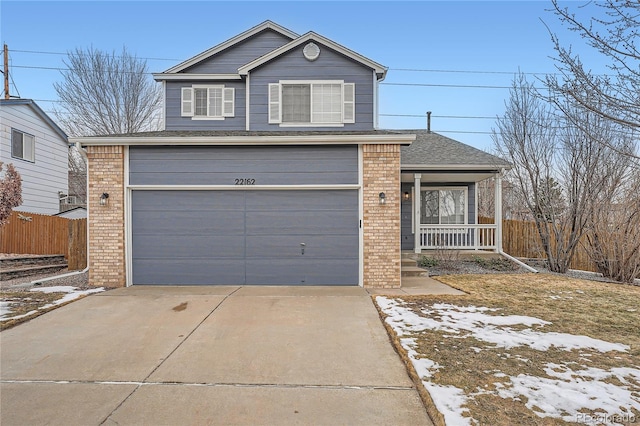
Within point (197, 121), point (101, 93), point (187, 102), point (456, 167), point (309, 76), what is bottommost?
point (456, 167)

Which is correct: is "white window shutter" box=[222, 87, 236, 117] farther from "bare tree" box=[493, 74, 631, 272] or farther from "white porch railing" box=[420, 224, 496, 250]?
"bare tree" box=[493, 74, 631, 272]

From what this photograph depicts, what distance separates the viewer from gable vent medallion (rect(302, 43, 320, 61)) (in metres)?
9.55

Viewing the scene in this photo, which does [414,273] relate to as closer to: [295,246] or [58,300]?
[295,246]

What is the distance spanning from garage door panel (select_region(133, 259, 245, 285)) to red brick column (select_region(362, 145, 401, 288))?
291 cm

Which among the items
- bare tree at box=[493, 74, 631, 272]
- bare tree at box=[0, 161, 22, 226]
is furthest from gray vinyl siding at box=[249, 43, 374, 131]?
bare tree at box=[0, 161, 22, 226]

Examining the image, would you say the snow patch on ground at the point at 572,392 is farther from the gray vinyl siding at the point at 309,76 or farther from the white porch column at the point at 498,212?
the white porch column at the point at 498,212

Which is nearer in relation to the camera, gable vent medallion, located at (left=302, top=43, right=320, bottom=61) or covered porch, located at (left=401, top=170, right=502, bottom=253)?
gable vent medallion, located at (left=302, top=43, right=320, bottom=61)

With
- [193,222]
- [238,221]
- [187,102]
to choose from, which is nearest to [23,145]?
[187,102]

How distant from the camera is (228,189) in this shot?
7.66m

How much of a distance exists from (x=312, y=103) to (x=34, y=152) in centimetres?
1256

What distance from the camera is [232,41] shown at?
1083 centimetres

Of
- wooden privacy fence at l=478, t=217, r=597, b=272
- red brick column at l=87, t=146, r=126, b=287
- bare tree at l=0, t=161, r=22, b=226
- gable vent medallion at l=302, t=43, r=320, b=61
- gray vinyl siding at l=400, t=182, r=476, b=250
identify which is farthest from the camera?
gray vinyl siding at l=400, t=182, r=476, b=250

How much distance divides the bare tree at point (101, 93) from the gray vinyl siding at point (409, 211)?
15.9 metres

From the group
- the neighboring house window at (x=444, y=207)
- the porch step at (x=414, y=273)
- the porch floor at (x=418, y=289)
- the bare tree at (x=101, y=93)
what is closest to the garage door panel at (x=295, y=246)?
the porch floor at (x=418, y=289)
